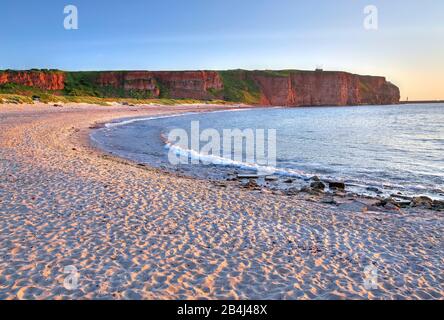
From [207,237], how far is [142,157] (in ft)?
45.9

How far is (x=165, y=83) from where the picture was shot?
163250mm

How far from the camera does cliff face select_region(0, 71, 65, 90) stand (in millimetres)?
124625

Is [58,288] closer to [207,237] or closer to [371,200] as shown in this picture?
[207,237]

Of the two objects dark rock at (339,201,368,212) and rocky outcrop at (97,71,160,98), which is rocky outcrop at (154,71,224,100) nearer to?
rocky outcrop at (97,71,160,98)

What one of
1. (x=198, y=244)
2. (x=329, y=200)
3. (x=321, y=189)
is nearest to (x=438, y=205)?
(x=329, y=200)

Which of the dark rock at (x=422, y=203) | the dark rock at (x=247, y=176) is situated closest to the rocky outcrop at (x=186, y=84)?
the dark rock at (x=247, y=176)

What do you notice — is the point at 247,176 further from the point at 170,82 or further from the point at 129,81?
the point at 170,82

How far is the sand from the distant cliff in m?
109

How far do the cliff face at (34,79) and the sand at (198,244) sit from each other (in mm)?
130706

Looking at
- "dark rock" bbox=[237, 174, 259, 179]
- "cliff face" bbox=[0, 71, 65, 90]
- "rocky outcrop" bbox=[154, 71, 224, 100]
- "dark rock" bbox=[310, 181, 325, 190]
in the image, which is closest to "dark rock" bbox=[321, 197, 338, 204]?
"dark rock" bbox=[310, 181, 325, 190]

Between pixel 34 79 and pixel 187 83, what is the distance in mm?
62300

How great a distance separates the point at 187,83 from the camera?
538 feet

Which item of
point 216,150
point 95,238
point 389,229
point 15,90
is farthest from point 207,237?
point 15,90

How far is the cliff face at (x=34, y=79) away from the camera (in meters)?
125
